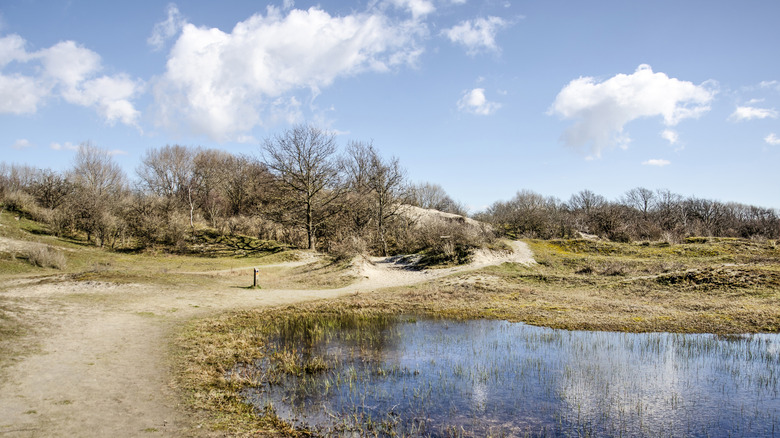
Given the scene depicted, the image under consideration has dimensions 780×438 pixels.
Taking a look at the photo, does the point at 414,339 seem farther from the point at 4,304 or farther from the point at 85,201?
the point at 85,201

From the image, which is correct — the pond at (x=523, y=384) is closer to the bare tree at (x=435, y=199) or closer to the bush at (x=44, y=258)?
the bush at (x=44, y=258)

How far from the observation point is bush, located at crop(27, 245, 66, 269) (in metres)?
24.3

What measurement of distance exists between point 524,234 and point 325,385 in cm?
4331

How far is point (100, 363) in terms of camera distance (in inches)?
332

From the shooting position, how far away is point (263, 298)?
18.2 metres

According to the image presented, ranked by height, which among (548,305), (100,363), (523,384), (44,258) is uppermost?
(44,258)

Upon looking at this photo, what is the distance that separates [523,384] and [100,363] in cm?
858

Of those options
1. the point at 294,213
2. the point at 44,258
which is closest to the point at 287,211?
the point at 294,213

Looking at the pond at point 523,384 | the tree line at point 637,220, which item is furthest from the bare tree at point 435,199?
the pond at point 523,384

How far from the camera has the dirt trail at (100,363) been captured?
19.2 feet

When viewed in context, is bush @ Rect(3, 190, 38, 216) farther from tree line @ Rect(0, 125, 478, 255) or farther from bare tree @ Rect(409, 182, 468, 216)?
bare tree @ Rect(409, 182, 468, 216)

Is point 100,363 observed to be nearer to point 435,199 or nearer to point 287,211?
point 287,211

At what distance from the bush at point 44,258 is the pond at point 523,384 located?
834 inches

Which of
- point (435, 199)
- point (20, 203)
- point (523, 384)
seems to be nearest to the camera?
point (523, 384)
